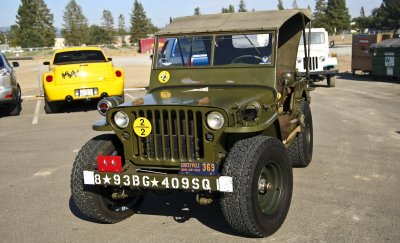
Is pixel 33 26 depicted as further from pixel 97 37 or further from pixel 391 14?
pixel 391 14

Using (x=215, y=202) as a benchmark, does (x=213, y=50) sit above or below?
above

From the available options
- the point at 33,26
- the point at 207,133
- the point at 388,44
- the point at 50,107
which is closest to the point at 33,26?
the point at 33,26

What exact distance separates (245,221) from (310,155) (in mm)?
2943

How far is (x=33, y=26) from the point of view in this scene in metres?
82.5

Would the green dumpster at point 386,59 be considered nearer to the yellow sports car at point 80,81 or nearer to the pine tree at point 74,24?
the yellow sports car at point 80,81

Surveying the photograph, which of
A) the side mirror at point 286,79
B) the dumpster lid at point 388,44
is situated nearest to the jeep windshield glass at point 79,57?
the side mirror at point 286,79

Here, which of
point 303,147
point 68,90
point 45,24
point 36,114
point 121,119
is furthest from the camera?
point 45,24

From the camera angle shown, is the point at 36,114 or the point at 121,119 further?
the point at 36,114

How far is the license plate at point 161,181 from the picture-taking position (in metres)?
3.78

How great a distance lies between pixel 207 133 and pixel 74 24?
9244cm

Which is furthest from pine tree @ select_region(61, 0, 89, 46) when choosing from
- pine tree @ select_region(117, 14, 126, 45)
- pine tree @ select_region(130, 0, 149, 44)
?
pine tree @ select_region(117, 14, 126, 45)

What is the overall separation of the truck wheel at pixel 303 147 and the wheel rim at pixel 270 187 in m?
1.69

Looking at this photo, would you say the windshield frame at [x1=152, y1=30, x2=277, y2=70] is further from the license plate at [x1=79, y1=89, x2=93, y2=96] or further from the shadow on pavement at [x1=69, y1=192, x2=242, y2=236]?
the license plate at [x1=79, y1=89, x2=93, y2=96]

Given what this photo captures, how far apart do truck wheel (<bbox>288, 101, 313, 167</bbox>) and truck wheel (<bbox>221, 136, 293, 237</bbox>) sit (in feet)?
5.32
